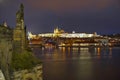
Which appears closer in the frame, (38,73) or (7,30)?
(7,30)

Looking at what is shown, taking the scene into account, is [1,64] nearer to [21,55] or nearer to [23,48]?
[21,55]

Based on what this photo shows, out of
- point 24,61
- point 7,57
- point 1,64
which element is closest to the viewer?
point 1,64

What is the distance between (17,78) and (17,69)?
0.31 meters

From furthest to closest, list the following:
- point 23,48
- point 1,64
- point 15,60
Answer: point 23,48
point 15,60
point 1,64

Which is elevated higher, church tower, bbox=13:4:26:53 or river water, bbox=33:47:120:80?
church tower, bbox=13:4:26:53

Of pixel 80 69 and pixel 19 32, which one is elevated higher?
pixel 19 32

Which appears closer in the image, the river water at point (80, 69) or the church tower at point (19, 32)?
the church tower at point (19, 32)

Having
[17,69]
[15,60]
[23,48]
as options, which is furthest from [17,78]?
[23,48]

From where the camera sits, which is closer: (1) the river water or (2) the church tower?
(2) the church tower

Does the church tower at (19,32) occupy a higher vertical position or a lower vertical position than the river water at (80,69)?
higher

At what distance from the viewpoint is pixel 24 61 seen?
9711mm

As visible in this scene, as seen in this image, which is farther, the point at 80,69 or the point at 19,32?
the point at 80,69

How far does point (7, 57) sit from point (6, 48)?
0.92ft

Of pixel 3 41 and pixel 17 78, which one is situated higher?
pixel 3 41
